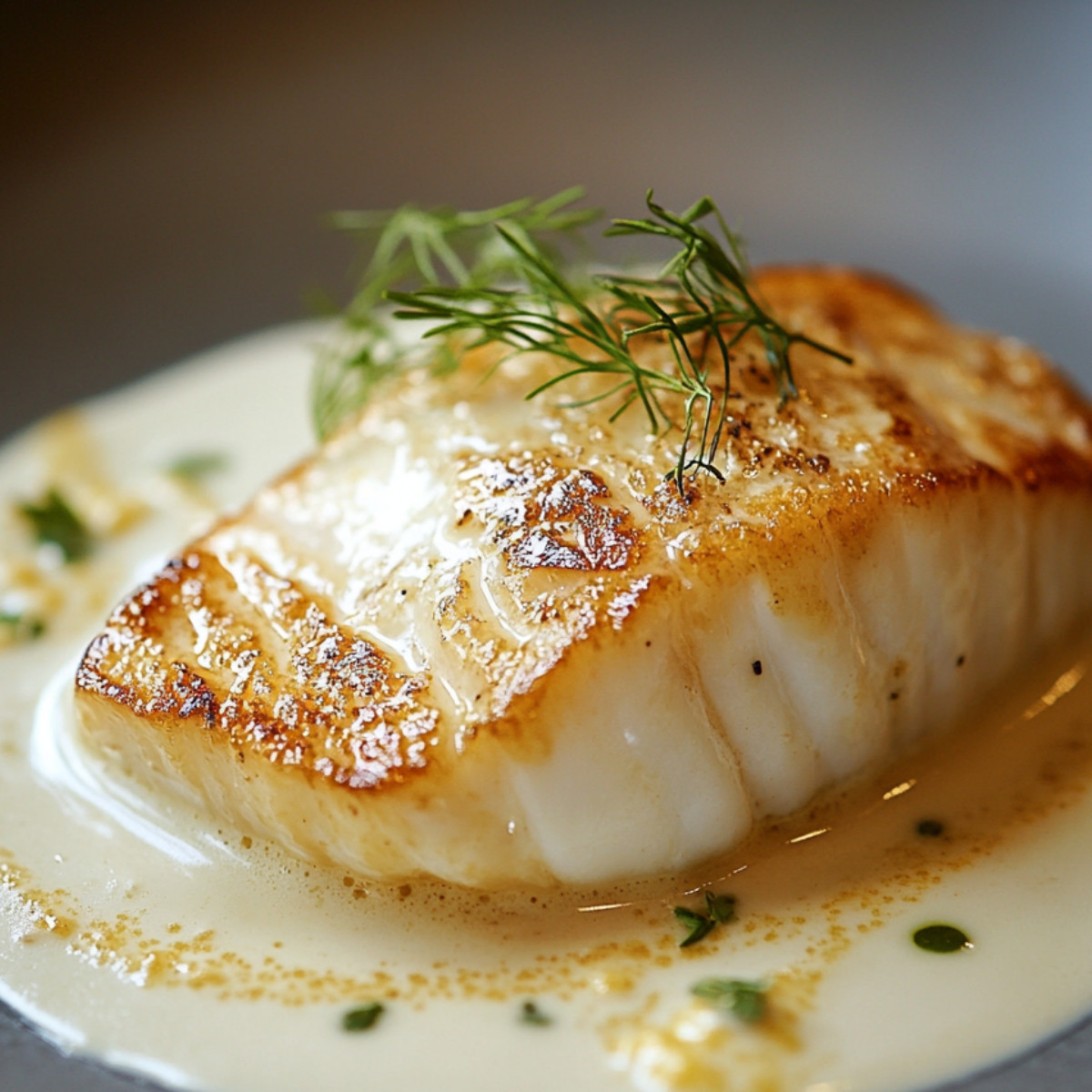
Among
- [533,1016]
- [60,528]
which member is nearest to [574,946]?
[533,1016]

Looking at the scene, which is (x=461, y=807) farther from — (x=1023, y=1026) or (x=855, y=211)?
(x=855, y=211)

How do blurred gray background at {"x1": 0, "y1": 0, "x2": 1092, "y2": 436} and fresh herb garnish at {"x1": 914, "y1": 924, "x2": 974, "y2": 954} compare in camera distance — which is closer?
fresh herb garnish at {"x1": 914, "y1": 924, "x2": 974, "y2": 954}

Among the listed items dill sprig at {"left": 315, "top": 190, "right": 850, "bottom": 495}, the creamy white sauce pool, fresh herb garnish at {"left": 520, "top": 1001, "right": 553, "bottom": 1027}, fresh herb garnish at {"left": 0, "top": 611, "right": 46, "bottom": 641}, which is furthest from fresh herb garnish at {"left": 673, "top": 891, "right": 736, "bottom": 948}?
fresh herb garnish at {"left": 0, "top": 611, "right": 46, "bottom": 641}

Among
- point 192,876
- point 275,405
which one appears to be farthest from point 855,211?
point 192,876

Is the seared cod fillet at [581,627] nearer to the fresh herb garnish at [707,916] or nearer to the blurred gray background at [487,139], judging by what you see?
the fresh herb garnish at [707,916]

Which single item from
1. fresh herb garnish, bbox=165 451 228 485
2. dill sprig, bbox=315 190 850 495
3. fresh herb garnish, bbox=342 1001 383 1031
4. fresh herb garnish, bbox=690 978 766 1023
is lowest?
fresh herb garnish, bbox=690 978 766 1023

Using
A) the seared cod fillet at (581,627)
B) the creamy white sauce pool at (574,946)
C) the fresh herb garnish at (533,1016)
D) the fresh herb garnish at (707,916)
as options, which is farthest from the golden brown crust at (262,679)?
the fresh herb garnish at (707,916)

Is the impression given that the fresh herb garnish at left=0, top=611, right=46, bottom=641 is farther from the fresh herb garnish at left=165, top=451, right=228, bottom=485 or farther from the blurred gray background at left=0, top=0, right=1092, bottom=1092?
the blurred gray background at left=0, top=0, right=1092, bottom=1092
